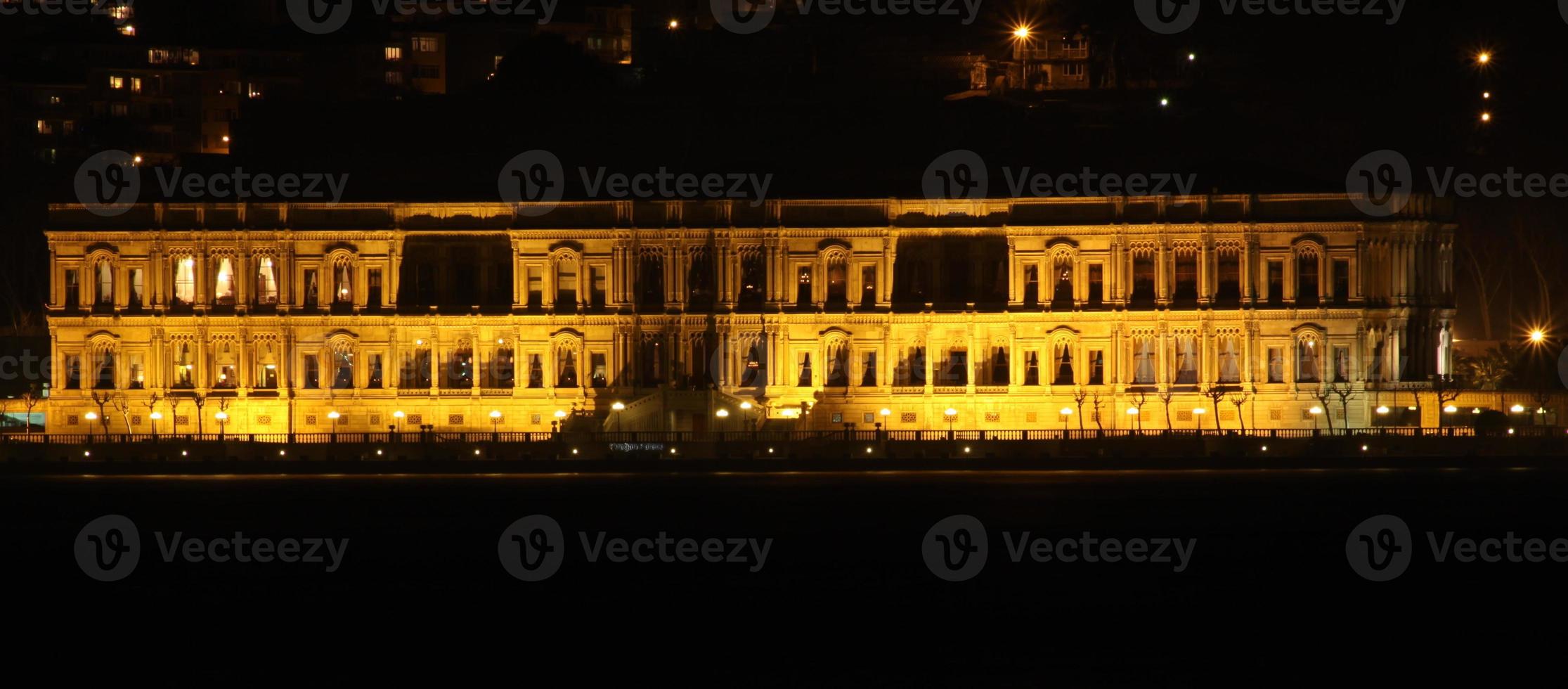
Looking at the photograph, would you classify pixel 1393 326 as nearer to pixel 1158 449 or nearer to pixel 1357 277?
pixel 1357 277

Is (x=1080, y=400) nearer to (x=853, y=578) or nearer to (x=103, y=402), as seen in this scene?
(x=103, y=402)

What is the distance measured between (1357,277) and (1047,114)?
119ft

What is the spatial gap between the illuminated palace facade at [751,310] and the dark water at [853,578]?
62.4 feet

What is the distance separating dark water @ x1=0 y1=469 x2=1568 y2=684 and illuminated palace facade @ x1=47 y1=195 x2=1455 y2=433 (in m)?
19.0

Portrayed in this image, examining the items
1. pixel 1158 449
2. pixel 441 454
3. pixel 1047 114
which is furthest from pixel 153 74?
pixel 1158 449

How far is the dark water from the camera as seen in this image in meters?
54.8

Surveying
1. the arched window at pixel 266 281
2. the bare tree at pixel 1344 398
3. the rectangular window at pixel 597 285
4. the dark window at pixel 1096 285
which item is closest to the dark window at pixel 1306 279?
the bare tree at pixel 1344 398

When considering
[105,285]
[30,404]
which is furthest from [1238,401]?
[30,404]

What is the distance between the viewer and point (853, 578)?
211 ft

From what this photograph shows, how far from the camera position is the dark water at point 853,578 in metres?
54.8

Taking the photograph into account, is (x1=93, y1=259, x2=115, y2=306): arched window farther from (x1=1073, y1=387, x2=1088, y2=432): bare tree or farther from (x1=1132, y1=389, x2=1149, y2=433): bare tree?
(x1=1132, y1=389, x2=1149, y2=433): bare tree

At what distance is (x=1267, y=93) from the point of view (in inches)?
6348

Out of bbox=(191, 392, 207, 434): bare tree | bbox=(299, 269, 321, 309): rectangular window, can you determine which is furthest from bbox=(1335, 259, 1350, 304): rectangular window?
bbox=(191, 392, 207, 434): bare tree

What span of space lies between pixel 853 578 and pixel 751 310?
47.4m
